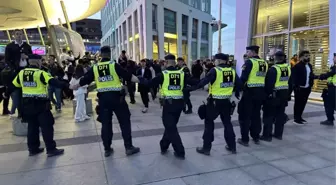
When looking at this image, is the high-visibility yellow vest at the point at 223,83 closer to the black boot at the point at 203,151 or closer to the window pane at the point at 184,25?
the black boot at the point at 203,151

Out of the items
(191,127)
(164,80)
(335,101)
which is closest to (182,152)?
(164,80)

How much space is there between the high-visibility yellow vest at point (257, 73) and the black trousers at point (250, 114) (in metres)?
0.19

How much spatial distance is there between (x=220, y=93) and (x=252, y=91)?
A: 101 centimetres

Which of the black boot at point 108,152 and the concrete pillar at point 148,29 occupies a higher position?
the concrete pillar at point 148,29

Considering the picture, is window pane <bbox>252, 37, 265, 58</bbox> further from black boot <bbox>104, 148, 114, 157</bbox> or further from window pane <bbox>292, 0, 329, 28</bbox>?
black boot <bbox>104, 148, 114, 157</bbox>

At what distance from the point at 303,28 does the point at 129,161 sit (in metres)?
10.8

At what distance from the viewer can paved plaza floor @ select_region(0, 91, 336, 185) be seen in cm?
367

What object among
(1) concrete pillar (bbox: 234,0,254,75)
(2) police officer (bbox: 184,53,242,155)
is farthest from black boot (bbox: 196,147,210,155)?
(1) concrete pillar (bbox: 234,0,254,75)

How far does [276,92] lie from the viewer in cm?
530

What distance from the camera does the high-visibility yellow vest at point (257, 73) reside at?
5.04 metres

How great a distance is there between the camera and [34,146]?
4.74 m

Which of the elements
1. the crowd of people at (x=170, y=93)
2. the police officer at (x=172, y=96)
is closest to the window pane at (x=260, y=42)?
the crowd of people at (x=170, y=93)

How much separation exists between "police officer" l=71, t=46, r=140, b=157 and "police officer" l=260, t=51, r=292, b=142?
9.23 ft

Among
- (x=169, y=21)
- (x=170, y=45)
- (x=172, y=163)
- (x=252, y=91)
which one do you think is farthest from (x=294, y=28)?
(x=170, y=45)
